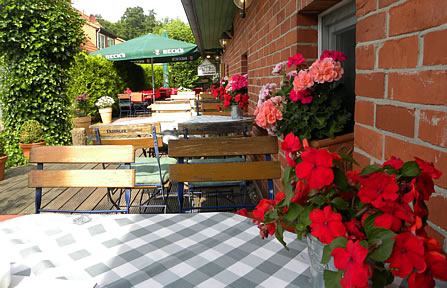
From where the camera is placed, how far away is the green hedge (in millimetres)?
9922

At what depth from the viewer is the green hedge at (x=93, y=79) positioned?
391 inches

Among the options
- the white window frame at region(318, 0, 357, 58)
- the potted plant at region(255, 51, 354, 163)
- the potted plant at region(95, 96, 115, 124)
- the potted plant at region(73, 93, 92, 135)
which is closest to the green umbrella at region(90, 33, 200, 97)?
the potted plant at region(73, 93, 92, 135)

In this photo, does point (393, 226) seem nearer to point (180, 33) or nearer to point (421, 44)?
point (421, 44)

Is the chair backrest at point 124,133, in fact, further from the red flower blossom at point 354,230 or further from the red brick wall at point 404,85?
the red flower blossom at point 354,230

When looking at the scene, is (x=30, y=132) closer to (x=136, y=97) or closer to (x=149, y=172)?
(x=149, y=172)

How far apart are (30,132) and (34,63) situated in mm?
1108

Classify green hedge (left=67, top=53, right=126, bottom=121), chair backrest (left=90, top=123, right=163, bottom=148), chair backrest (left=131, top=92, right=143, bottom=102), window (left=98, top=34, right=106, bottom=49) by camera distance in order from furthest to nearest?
window (left=98, top=34, right=106, bottom=49)
chair backrest (left=131, top=92, right=143, bottom=102)
green hedge (left=67, top=53, right=126, bottom=121)
chair backrest (left=90, top=123, right=163, bottom=148)

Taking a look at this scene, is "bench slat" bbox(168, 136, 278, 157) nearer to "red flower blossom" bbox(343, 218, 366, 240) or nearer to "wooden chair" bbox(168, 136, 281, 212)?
"wooden chair" bbox(168, 136, 281, 212)

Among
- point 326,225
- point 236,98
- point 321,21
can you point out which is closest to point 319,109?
point 321,21

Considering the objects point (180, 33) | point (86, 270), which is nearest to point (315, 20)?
point (86, 270)

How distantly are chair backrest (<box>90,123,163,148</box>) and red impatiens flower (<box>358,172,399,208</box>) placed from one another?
2333mm

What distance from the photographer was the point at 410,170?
0.55 meters

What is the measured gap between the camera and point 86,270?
849 millimetres

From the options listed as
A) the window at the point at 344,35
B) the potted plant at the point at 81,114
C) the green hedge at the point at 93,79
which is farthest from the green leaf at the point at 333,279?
the green hedge at the point at 93,79
